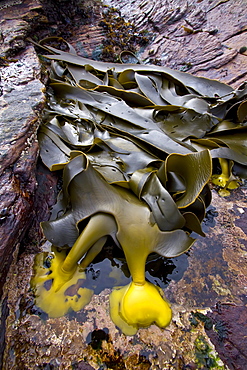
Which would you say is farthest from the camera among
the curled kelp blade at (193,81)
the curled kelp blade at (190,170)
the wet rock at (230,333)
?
the curled kelp blade at (193,81)

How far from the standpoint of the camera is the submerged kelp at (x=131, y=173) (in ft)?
3.29

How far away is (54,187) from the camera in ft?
4.66

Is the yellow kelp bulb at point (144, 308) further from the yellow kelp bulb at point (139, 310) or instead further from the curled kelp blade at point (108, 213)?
the curled kelp blade at point (108, 213)

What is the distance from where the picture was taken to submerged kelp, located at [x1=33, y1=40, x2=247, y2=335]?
1004mm

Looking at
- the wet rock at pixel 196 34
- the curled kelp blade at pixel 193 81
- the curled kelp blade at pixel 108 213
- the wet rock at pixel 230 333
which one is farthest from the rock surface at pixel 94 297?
the wet rock at pixel 196 34

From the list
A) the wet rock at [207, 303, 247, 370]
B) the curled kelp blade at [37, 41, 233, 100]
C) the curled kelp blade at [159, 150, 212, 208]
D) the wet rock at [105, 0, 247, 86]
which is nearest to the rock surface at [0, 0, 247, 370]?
the wet rock at [207, 303, 247, 370]

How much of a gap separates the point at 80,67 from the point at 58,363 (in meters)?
2.39

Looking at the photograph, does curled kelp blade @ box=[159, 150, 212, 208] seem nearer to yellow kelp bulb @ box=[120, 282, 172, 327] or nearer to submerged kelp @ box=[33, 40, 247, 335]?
submerged kelp @ box=[33, 40, 247, 335]

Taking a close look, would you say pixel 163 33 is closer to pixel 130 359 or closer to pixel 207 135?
pixel 207 135

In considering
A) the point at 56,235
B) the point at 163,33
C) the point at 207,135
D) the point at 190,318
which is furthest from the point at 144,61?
the point at 190,318

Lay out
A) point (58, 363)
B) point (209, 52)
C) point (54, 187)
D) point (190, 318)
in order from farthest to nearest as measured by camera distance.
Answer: point (209, 52), point (54, 187), point (190, 318), point (58, 363)

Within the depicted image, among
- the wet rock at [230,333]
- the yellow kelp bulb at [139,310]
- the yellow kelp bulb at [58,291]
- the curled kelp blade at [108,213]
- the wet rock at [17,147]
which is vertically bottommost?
the wet rock at [230,333]

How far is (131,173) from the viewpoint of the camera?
1.34 metres

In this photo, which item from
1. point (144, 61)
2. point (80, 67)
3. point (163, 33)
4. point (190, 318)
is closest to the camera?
point (190, 318)
